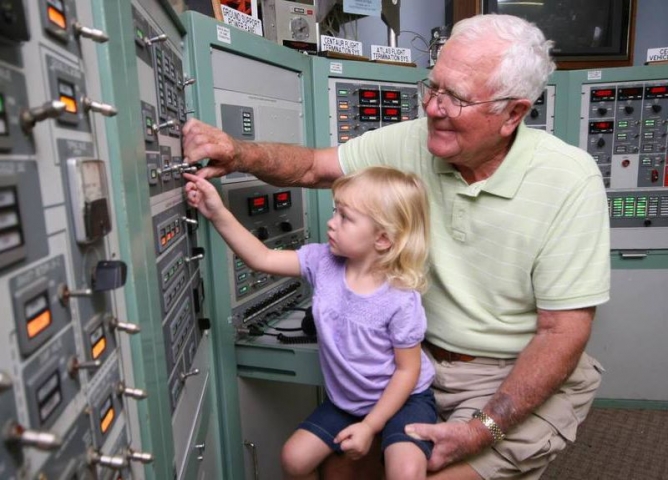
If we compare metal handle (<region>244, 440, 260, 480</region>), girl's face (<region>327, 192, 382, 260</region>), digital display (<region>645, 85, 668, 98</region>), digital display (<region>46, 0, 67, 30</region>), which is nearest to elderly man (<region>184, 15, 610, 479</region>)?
girl's face (<region>327, 192, 382, 260</region>)

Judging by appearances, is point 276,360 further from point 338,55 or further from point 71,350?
point 338,55

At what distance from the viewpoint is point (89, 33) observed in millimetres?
570

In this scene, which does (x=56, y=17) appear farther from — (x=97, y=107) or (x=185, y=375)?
(x=185, y=375)

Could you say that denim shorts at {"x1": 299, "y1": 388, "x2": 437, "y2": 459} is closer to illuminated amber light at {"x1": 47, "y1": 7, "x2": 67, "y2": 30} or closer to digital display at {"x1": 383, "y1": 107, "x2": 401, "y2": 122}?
illuminated amber light at {"x1": 47, "y1": 7, "x2": 67, "y2": 30}

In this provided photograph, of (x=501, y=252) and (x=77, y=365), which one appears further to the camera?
(x=501, y=252)

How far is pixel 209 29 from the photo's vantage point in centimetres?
121

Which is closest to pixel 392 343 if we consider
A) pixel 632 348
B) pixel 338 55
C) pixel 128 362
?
pixel 128 362

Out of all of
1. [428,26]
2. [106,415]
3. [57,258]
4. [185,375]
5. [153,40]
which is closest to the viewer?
[57,258]

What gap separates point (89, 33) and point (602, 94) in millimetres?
2503

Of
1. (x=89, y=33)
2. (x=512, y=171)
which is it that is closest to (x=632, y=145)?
(x=512, y=171)

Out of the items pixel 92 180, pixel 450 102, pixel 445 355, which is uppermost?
pixel 450 102

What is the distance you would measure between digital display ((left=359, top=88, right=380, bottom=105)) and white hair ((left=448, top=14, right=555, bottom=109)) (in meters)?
0.79

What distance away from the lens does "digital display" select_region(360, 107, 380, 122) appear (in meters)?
2.01

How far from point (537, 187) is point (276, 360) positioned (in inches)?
32.9
